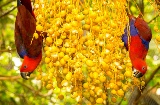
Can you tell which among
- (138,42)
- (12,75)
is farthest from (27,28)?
(12,75)

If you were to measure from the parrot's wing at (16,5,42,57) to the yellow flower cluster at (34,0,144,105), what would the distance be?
0.02 m

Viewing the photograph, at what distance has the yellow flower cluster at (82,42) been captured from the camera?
107 cm

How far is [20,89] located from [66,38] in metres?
2.11

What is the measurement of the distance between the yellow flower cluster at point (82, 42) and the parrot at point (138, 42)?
0.08 m

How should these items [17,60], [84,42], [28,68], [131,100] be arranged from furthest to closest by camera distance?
1. [17,60]
2. [131,100]
3. [28,68]
4. [84,42]

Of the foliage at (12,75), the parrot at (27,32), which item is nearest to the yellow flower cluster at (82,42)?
the parrot at (27,32)

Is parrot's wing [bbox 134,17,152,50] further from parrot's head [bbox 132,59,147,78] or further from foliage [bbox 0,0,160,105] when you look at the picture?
foliage [bbox 0,0,160,105]

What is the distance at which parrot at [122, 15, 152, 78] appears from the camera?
4.03ft

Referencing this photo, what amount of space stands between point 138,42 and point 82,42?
0.24 m

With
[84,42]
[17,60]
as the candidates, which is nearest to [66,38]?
[84,42]

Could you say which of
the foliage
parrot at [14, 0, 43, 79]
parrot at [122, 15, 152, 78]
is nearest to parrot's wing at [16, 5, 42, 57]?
parrot at [14, 0, 43, 79]

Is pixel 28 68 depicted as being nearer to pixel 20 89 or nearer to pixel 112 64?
pixel 112 64

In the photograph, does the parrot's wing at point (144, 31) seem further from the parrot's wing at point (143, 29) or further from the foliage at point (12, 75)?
the foliage at point (12, 75)

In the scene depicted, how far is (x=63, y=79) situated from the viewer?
1.18 metres
